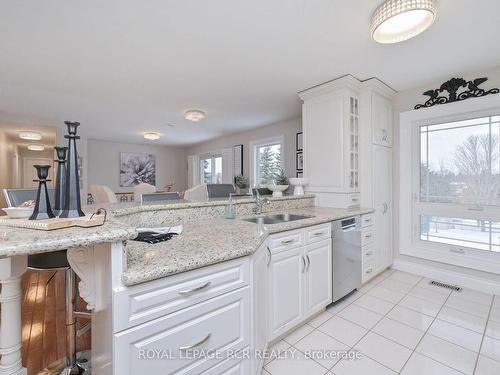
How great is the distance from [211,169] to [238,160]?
1.49m

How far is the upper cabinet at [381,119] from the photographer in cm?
274

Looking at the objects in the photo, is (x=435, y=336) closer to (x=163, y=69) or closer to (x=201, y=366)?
(x=201, y=366)

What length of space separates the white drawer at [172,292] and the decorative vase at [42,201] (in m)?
0.48

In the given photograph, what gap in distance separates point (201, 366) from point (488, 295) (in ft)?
9.57

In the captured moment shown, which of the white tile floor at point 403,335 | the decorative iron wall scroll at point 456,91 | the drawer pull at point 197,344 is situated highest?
the decorative iron wall scroll at point 456,91

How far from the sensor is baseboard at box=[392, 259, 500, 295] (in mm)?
2348

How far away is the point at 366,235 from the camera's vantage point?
2.54 meters

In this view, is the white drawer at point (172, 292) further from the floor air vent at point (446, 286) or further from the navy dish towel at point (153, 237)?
the floor air vent at point (446, 286)

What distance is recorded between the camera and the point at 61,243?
27.1 inches

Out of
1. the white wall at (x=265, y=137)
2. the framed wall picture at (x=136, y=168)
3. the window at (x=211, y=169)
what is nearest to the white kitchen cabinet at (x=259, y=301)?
the white wall at (x=265, y=137)

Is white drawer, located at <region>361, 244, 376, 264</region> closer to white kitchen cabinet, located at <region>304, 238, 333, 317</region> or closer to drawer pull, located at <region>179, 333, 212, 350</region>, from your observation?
white kitchen cabinet, located at <region>304, 238, 333, 317</region>

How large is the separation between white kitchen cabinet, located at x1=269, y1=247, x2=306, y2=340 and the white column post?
124 centimetres

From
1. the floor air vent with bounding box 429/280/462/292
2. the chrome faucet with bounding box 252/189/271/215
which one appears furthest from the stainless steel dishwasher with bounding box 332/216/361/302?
the floor air vent with bounding box 429/280/462/292

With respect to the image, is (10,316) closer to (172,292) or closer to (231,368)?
(172,292)
